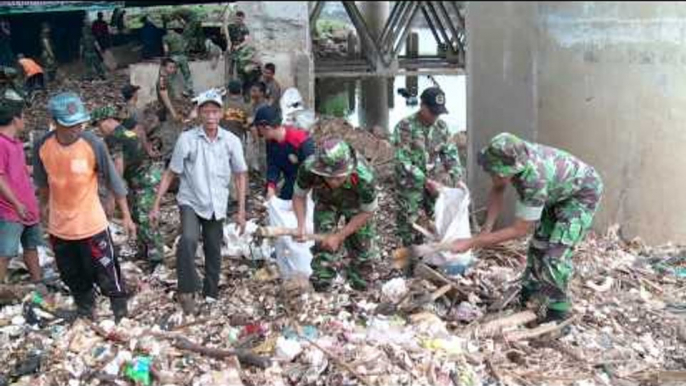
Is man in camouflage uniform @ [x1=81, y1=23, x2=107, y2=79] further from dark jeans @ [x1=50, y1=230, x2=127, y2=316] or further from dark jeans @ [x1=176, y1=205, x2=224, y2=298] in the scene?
dark jeans @ [x1=50, y1=230, x2=127, y2=316]

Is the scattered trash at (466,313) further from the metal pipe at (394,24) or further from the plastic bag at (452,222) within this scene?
the metal pipe at (394,24)

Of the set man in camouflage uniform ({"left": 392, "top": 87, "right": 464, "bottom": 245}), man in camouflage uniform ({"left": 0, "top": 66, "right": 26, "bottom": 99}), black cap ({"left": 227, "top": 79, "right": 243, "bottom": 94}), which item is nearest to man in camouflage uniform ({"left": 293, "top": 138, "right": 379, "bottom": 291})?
man in camouflage uniform ({"left": 392, "top": 87, "right": 464, "bottom": 245})

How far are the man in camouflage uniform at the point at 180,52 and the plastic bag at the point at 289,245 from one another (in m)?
3.78

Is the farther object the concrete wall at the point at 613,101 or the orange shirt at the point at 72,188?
the concrete wall at the point at 613,101

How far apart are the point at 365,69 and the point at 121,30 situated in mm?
6141

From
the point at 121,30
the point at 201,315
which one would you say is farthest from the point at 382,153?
the point at 201,315

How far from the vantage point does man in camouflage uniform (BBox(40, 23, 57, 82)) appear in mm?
9258

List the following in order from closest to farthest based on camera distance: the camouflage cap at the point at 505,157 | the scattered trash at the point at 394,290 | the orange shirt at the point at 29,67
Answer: the camouflage cap at the point at 505,157, the scattered trash at the point at 394,290, the orange shirt at the point at 29,67

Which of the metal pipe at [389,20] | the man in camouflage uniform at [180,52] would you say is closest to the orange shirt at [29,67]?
the man in camouflage uniform at [180,52]

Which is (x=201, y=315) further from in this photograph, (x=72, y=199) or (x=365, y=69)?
(x=365, y=69)

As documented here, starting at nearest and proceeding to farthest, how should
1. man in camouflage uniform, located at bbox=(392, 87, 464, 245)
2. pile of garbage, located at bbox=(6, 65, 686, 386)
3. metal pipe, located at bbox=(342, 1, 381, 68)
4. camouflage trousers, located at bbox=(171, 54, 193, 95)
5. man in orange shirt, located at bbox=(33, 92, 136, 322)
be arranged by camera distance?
pile of garbage, located at bbox=(6, 65, 686, 386) → man in orange shirt, located at bbox=(33, 92, 136, 322) → man in camouflage uniform, located at bbox=(392, 87, 464, 245) → camouflage trousers, located at bbox=(171, 54, 193, 95) → metal pipe, located at bbox=(342, 1, 381, 68)

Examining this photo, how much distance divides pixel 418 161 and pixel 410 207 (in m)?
0.34

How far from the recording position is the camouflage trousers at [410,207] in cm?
647

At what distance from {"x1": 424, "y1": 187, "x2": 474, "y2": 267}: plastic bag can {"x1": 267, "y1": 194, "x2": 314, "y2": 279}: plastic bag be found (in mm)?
771
